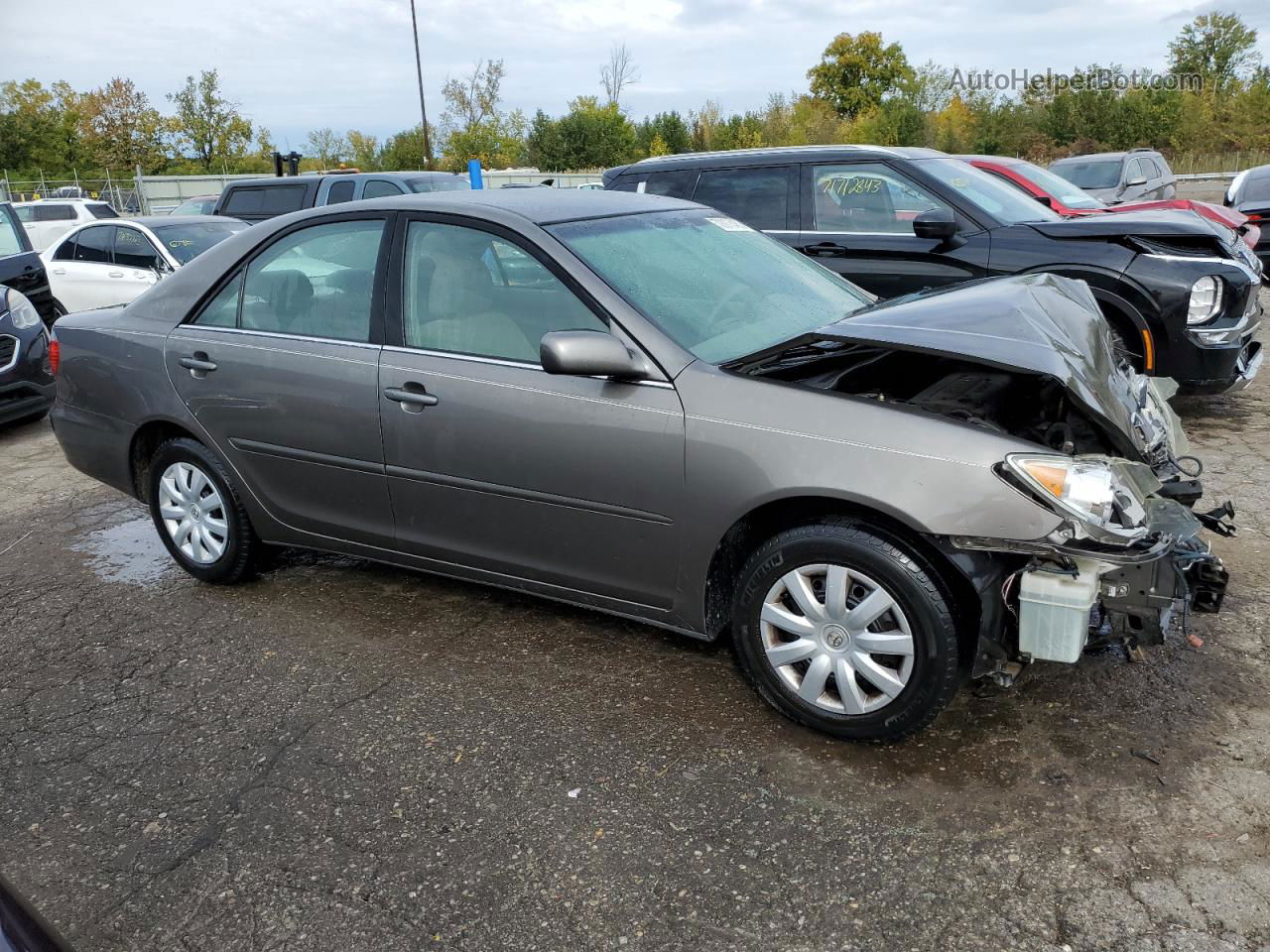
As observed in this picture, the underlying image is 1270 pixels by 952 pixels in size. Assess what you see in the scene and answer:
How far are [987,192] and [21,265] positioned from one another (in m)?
8.50

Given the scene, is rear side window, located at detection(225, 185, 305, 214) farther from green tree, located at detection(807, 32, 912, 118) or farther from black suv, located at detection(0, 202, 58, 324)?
green tree, located at detection(807, 32, 912, 118)

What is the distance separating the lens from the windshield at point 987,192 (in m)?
6.54

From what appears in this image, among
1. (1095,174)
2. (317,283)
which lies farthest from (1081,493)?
(1095,174)

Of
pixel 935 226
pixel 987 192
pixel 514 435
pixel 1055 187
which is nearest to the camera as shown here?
pixel 514 435

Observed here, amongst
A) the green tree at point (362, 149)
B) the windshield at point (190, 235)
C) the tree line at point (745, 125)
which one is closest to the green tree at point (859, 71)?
the tree line at point (745, 125)

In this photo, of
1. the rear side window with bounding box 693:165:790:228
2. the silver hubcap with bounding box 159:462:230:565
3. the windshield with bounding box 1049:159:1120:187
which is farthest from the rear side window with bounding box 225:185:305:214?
the windshield with bounding box 1049:159:1120:187

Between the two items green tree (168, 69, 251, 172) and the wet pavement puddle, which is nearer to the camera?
the wet pavement puddle

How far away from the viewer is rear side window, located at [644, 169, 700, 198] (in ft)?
24.2

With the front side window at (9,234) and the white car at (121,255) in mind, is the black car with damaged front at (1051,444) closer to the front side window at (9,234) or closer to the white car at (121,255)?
the white car at (121,255)

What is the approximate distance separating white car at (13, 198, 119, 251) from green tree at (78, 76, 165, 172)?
3089cm

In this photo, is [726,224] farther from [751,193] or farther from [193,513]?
[751,193]

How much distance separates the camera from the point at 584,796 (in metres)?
2.86

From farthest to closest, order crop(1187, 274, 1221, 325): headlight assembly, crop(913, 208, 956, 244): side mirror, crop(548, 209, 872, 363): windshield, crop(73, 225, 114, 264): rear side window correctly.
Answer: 1. crop(73, 225, 114, 264): rear side window
2. crop(913, 208, 956, 244): side mirror
3. crop(1187, 274, 1221, 325): headlight assembly
4. crop(548, 209, 872, 363): windshield

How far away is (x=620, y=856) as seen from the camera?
8.55ft
